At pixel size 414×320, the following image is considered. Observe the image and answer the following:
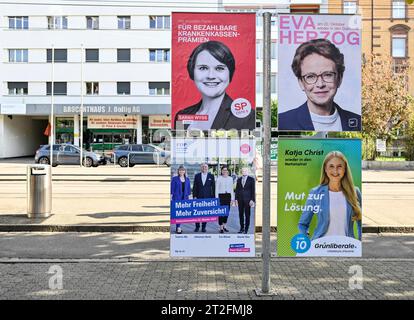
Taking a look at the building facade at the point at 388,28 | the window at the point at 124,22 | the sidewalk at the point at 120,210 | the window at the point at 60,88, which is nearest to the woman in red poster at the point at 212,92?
the sidewalk at the point at 120,210

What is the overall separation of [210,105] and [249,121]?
1.44 ft

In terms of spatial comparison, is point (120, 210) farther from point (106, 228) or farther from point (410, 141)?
point (410, 141)

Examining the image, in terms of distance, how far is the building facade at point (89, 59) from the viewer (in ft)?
144

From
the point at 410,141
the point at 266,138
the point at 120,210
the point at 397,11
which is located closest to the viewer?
the point at 266,138

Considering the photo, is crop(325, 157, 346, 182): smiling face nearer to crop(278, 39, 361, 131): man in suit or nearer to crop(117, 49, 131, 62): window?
crop(278, 39, 361, 131): man in suit

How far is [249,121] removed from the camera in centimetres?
523

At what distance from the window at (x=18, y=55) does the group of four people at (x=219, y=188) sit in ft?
142

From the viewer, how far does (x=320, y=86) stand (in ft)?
17.1

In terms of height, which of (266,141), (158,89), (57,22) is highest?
(57,22)

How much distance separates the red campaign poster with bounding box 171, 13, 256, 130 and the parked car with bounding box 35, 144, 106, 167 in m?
27.2

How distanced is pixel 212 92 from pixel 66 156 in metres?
28.0

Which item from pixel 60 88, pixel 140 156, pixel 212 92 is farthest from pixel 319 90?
pixel 60 88
